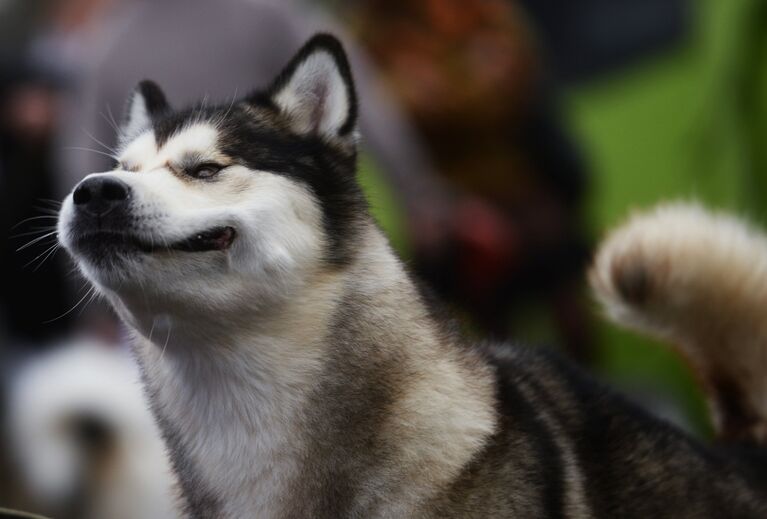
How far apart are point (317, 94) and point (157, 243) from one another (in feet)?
1.84

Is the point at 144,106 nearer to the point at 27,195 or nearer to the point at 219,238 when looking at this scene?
the point at 219,238

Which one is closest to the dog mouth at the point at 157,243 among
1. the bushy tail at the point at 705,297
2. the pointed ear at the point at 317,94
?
the pointed ear at the point at 317,94

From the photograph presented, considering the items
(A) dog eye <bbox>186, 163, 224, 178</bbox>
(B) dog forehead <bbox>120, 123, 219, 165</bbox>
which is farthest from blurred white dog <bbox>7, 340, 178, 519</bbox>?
(A) dog eye <bbox>186, 163, 224, 178</bbox>

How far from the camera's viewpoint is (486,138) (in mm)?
5188

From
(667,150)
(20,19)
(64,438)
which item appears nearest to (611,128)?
(667,150)

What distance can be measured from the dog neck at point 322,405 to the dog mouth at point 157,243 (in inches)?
5.4

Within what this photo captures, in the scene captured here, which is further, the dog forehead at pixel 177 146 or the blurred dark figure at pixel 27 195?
the blurred dark figure at pixel 27 195

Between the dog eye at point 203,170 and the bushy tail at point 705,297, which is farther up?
the dog eye at point 203,170

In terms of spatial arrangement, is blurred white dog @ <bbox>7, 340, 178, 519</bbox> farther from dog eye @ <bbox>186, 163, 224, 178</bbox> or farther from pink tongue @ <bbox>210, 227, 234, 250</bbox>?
pink tongue @ <bbox>210, 227, 234, 250</bbox>

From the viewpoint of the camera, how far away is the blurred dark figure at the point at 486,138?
4984 mm

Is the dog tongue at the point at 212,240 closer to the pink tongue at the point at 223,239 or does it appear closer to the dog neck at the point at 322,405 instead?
the pink tongue at the point at 223,239

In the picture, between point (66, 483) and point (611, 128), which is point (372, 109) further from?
point (611, 128)

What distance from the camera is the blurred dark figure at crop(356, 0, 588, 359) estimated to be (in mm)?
4984

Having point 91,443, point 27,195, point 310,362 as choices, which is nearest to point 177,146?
point 310,362
